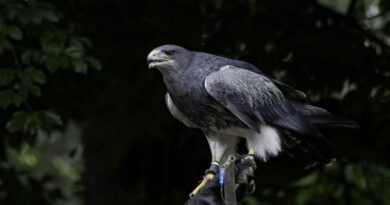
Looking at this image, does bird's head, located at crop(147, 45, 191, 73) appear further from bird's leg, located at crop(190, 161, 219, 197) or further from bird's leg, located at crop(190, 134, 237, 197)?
bird's leg, located at crop(190, 161, 219, 197)

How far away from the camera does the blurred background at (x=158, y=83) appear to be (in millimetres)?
5359

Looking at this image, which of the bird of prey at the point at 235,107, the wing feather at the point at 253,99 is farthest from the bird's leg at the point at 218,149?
the wing feather at the point at 253,99

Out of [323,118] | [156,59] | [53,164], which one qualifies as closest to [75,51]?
[156,59]

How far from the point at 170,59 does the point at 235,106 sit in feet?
1.60

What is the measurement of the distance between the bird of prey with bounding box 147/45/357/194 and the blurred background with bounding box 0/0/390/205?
2.53 feet

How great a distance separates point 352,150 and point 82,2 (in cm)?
269

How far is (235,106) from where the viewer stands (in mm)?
4625

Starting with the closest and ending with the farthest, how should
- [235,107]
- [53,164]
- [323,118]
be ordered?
[235,107] < [323,118] < [53,164]

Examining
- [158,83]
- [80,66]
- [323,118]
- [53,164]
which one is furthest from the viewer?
[53,164]

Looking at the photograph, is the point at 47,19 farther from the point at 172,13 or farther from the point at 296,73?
the point at 296,73

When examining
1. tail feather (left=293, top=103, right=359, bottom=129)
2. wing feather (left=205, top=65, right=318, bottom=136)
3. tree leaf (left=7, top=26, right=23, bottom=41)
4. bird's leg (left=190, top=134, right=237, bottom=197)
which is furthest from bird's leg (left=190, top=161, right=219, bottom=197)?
tree leaf (left=7, top=26, right=23, bottom=41)

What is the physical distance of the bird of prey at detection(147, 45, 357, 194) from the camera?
462 centimetres

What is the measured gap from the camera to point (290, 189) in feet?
25.5

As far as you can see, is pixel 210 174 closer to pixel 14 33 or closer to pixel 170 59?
pixel 170 59
